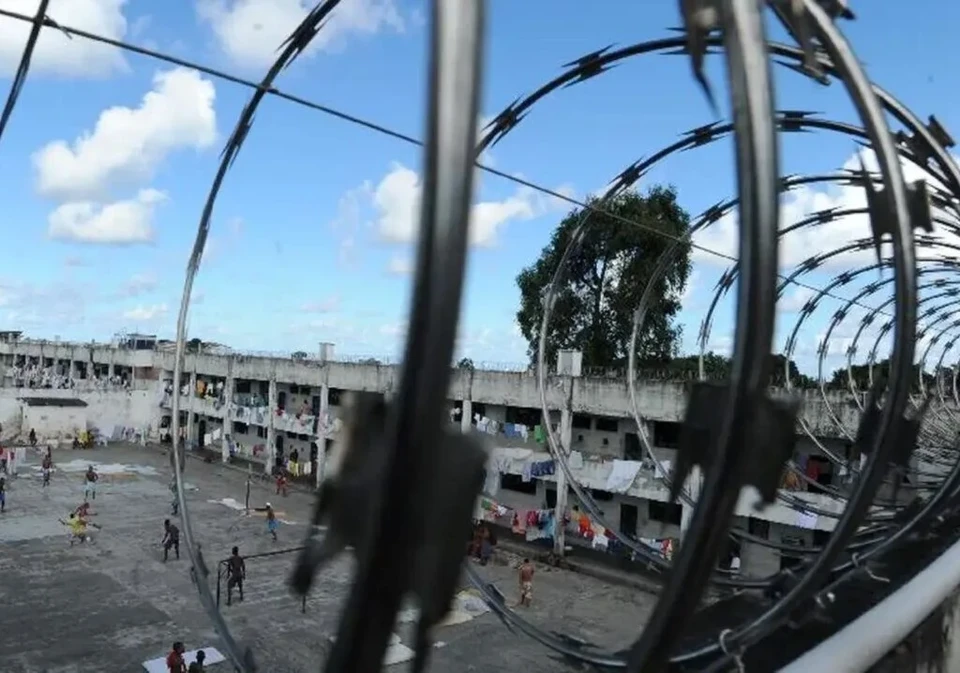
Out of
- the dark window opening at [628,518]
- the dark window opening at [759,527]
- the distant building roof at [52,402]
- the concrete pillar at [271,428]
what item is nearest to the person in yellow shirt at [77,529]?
the concrete pillar at [271,428]

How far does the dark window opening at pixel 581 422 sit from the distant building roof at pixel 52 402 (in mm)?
19693

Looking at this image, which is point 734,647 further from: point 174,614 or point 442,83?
point 174,614

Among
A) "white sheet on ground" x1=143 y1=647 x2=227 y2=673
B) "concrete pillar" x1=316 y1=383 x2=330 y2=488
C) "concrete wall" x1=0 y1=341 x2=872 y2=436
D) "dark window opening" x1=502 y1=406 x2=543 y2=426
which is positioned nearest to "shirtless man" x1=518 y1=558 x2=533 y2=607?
"concrete wall" x1=0 y1=341 x2=872 y2=436

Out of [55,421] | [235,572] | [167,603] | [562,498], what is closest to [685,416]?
[235,572]

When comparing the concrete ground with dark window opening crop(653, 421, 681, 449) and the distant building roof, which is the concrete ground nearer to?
dark window opening crop(653, 421, 681, 449)

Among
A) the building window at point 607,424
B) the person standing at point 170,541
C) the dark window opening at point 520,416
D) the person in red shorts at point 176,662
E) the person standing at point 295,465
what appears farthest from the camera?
the person standing at point 295,465

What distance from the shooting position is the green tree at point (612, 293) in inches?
945

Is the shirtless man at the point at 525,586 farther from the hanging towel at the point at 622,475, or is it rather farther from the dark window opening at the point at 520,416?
Result: the dark window opening at the point at 520,416

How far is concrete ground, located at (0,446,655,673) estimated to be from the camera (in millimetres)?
10859

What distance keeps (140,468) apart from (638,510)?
1568cm

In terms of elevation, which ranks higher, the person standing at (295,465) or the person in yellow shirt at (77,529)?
the person standing at (295,465)

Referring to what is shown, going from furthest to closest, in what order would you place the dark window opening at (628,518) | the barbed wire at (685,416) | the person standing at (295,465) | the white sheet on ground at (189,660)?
the person standing at (295,465), the dark window opening at (628,518), the white sheet on ground at (189,660), the barbed wire at (685,416)

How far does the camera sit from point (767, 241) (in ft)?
4.01

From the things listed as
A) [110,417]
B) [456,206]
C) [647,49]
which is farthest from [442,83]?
[110,417]
